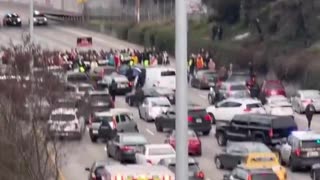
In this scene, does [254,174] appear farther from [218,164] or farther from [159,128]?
[159,128]

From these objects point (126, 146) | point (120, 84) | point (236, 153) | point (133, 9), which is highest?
point (133, 9)

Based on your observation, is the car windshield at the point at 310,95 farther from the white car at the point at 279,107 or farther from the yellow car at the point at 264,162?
the yellow car at the point at 264,162

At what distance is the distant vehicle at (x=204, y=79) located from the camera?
62.3 m

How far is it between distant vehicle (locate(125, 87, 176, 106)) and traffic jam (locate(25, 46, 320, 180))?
47 millimetres

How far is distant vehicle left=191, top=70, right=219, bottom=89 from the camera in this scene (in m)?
62.3

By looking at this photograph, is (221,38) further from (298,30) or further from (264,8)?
(298,30)

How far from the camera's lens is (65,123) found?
32.3m

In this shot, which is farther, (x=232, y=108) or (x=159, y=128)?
(x=232, y=108)

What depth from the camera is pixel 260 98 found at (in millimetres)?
52562

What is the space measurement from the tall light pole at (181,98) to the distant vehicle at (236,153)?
23522 mm

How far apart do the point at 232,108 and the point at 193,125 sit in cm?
300

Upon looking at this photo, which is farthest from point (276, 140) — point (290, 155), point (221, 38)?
point (221, 38)

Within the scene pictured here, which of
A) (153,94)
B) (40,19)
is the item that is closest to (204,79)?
(153,94)

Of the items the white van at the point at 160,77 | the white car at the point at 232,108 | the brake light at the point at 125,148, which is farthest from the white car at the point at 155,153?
the white van at the point at 160,77
